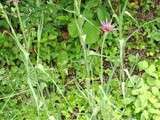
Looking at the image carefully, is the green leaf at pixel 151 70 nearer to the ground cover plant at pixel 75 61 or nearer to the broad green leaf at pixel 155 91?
the ground cover plant at pixel 75 61

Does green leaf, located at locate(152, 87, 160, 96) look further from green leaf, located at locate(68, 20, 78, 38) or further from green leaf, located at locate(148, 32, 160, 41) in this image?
green leaf, located at locate(68, 20, 78, 38)

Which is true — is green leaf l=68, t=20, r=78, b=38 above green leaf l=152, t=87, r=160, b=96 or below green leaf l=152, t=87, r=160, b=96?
above

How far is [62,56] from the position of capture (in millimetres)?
3877

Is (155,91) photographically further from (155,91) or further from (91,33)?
(91,33)

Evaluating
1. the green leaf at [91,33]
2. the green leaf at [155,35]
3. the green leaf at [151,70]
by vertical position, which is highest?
the green leaf at [91,33]

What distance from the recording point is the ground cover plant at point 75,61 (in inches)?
135

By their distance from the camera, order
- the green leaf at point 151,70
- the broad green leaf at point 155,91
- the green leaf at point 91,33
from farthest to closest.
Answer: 1. the green leaf at point 91,33
2. the green leaf at point 151,70
3. the broad green leaf at point 155,91

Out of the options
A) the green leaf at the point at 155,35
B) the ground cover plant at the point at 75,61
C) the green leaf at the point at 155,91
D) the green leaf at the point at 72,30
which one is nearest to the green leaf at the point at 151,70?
the ground cover plant at the point at 75,61

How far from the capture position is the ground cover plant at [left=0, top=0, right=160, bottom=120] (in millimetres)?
3439

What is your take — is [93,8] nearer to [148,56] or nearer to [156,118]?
[148,56]

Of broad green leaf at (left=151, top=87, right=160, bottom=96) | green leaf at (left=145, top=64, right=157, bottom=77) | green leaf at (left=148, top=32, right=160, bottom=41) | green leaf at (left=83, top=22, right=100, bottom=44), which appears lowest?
broad green leaf at (left=151, top=87, right=160, bottom=96)

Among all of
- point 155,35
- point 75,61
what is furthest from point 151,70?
point 75,61

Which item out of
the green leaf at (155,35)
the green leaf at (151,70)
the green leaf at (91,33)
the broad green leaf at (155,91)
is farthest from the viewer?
the green leaf at (155,35)

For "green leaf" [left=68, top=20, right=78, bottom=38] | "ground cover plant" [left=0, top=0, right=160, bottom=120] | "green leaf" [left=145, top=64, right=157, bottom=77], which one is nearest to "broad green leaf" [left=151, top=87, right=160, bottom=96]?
"ground cover plant" [left=0, top=0, right=160, bottom=120]
